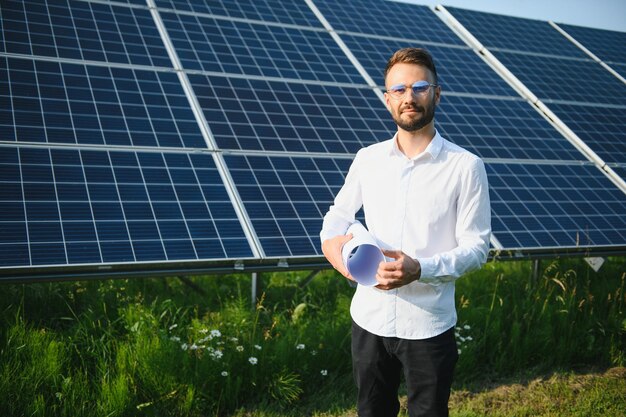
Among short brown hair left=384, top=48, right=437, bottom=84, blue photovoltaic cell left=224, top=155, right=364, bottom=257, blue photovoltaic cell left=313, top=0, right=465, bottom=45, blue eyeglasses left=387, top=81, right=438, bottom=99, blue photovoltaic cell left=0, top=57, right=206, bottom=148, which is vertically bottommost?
blue photovoltaic cell left=224, top=155, right=364, bottom=257

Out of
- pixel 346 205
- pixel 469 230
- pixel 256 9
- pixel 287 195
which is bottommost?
pixel 287 195

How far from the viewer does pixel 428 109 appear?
2.97 m

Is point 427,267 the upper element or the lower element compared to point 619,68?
upper

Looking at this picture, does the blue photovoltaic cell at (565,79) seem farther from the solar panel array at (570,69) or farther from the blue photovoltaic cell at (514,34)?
the blue photovoltaic cell at (514,34)

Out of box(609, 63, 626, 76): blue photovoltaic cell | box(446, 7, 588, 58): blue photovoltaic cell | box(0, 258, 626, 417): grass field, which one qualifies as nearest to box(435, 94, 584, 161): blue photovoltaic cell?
box(0, 258, 626, 417): grass field

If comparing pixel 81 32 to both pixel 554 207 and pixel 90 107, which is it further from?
pixel 554 207

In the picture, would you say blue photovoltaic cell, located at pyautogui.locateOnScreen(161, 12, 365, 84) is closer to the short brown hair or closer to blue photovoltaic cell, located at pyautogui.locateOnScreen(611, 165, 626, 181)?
blue photovoltaic cell, located at pyautogui.locateOnScreen(611, 165, 626, 181)

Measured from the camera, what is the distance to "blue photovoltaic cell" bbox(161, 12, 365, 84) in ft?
26.6

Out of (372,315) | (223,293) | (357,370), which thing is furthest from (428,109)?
(223,293)

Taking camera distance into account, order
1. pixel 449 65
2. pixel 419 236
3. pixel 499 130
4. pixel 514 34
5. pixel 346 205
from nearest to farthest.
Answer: pixel 419 236, pixel 346 205, pixel 499 130, pixel 449 65, pixel 514 34

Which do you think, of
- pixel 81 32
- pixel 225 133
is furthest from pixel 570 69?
pixel 81 32

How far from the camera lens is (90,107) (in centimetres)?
654

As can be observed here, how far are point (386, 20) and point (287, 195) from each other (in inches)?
230

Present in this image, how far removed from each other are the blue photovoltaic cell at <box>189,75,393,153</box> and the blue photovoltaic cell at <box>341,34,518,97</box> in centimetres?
→ 123
